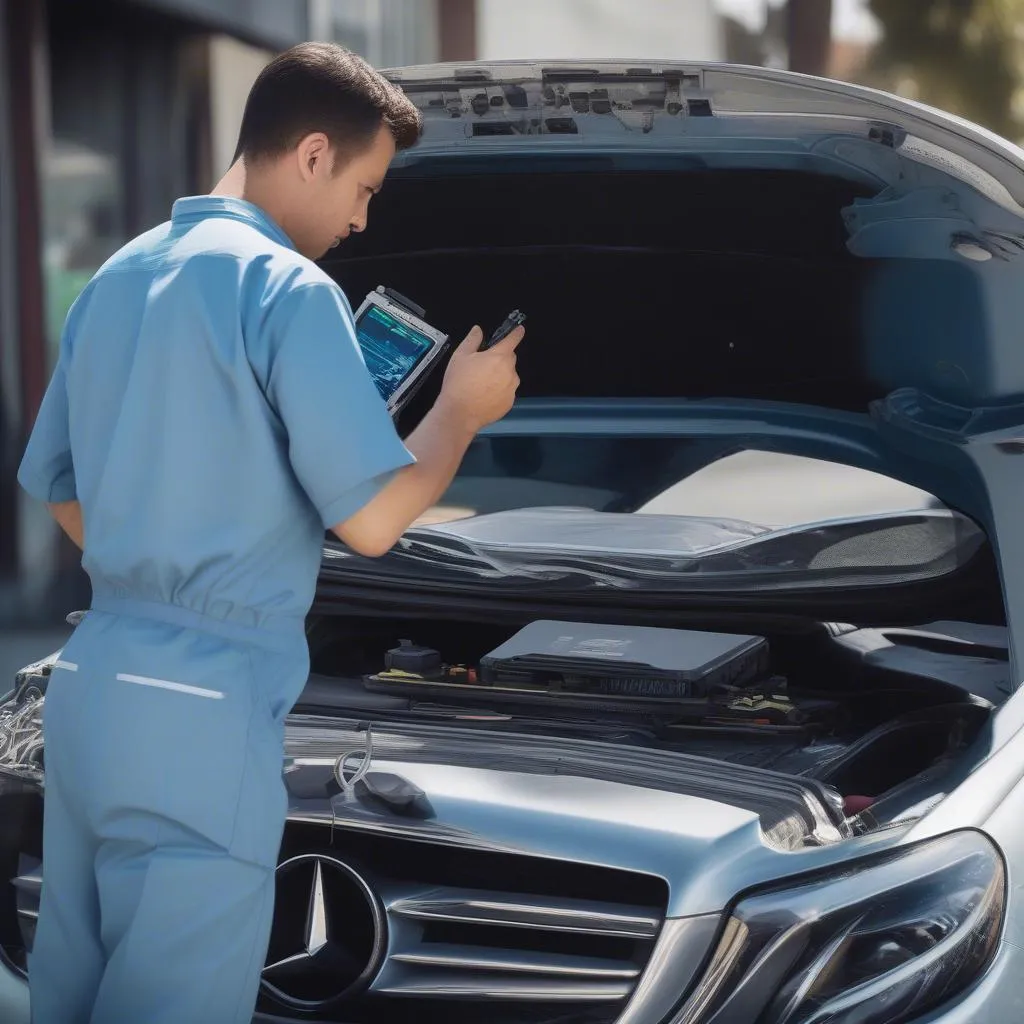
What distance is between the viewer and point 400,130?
2.23m

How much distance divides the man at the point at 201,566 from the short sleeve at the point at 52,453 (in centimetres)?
17

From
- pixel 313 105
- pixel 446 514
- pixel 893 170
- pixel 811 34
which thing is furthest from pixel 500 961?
pixel 811 34

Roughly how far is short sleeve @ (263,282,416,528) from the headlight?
703 millimetres

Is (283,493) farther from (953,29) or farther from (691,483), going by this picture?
(953,29)

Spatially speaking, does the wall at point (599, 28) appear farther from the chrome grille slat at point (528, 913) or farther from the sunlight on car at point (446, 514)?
the chrome grille slat at point (528, 913)

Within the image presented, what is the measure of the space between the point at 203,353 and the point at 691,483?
1806 mm

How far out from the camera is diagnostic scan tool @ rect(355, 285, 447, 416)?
288 centimetres

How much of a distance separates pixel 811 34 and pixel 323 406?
35.4 ft

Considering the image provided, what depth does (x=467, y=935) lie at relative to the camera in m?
2.25

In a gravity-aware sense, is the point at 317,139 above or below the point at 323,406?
above

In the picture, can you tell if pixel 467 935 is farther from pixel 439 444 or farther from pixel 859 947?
pixel 439 444

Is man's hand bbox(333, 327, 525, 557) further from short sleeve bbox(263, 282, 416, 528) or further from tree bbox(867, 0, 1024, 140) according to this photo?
tree bbox(867, 0, 1024, 140)

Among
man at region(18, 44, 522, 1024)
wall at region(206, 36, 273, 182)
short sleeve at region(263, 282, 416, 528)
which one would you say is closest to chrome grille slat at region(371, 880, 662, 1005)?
man at region(18, 44, 522, 1024)

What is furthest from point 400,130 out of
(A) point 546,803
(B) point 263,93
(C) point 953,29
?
(C) point 953,29
